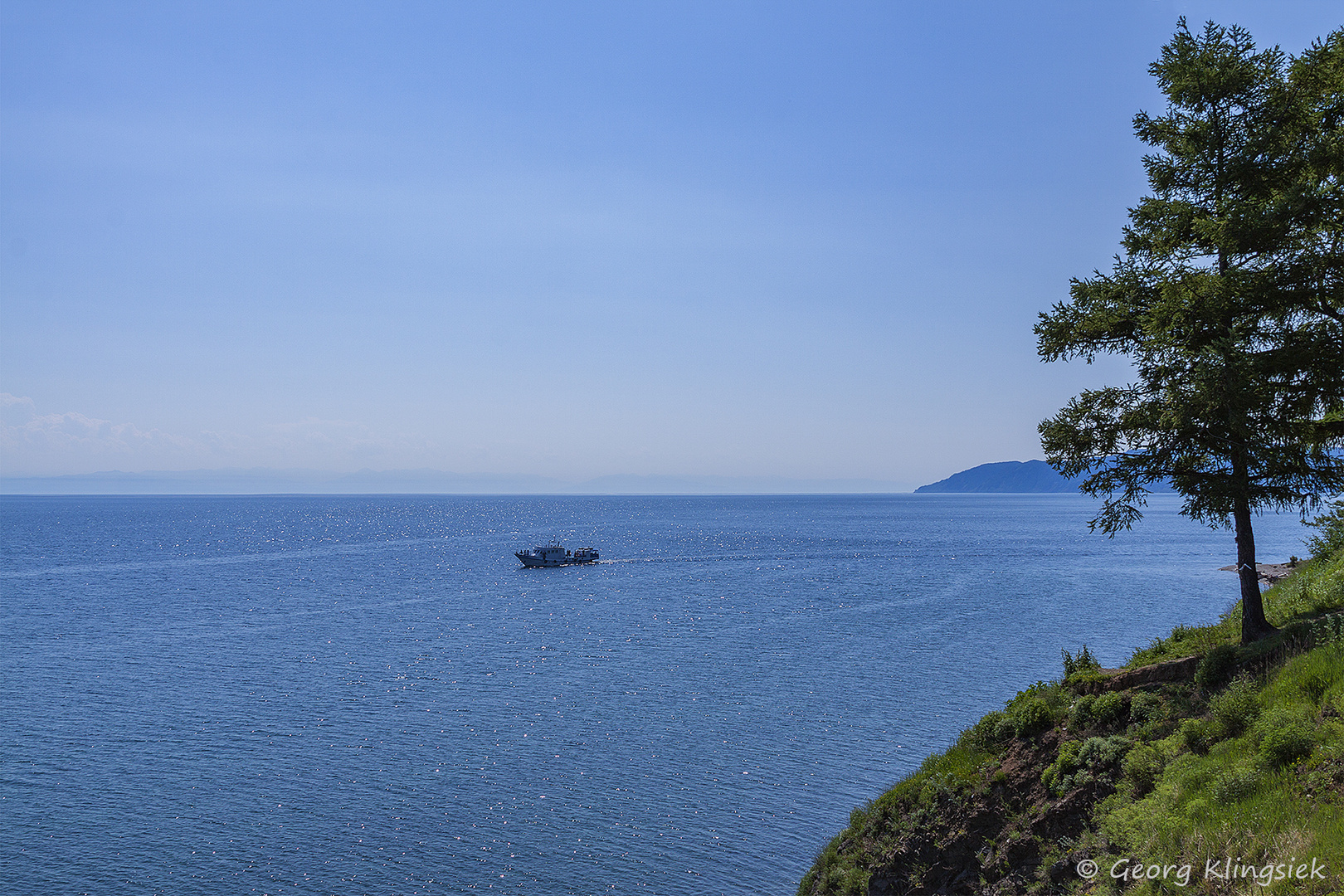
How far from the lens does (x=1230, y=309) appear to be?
58.2ft

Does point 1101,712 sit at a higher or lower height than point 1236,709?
lower

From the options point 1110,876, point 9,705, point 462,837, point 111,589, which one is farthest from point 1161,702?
point 111,589

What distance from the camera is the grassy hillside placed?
1173 centimetres

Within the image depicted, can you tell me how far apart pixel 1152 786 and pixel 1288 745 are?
3.45 meters

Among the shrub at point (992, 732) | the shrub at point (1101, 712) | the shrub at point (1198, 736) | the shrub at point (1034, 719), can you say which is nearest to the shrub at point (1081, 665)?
the shrub at point (1034, 719)

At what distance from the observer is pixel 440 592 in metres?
91.9

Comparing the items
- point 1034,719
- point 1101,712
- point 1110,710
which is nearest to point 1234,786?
point 1110,710

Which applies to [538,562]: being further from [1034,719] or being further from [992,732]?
[1034,719]

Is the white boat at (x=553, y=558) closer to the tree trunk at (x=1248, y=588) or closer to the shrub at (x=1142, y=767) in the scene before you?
the tree trunk at (x=1248, y=588)

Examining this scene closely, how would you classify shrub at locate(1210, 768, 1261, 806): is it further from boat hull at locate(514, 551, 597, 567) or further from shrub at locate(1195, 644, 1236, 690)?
boat hull at locate(514, 551, 597, 567)

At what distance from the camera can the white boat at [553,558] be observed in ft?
393

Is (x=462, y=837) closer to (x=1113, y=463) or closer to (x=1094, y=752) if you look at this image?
(x=1094, y=752)

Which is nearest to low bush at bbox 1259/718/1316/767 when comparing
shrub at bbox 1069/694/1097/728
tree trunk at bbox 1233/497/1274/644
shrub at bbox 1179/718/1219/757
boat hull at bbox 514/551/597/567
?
shrub at bbox 1179/718/1219/757

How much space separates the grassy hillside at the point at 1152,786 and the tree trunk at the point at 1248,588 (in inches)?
23.0
